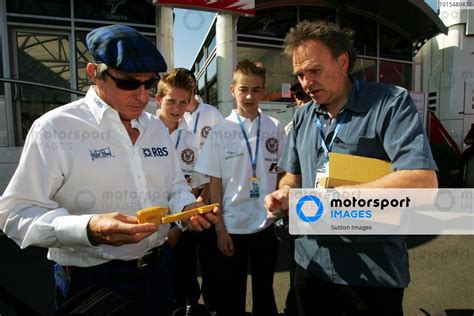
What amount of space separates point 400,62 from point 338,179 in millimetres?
11212

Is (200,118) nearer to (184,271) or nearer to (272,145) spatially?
(272,145)

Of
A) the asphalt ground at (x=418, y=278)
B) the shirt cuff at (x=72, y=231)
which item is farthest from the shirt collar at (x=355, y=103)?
the asphalt ground at (x=418, y=278)

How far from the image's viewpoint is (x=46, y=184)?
1.30 metres

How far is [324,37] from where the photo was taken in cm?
157

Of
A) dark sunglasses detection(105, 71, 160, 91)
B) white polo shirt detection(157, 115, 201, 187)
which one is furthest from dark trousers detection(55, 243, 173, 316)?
white polo shirt detection(157, 115, 201, 187)

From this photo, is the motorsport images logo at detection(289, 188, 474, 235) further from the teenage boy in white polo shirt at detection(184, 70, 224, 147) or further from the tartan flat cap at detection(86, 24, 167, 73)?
the teenage boy in white polo shirt at detection(184, 70, 224, 147)

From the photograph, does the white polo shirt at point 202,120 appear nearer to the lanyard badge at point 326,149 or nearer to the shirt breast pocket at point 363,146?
the lanyard badge at point 326,149

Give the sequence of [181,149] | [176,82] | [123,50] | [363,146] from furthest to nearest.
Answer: [181,149]
[176,82]
[363,146]
[123,50]

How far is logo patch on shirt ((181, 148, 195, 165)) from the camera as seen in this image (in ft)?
9.67

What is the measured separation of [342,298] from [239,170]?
1.09 m

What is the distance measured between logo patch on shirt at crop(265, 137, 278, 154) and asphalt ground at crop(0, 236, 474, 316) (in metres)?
1.52

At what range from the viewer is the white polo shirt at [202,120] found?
3371mm

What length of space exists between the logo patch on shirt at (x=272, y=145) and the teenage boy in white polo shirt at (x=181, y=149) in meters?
0.66

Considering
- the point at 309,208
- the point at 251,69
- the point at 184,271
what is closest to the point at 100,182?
the point at 309,208
